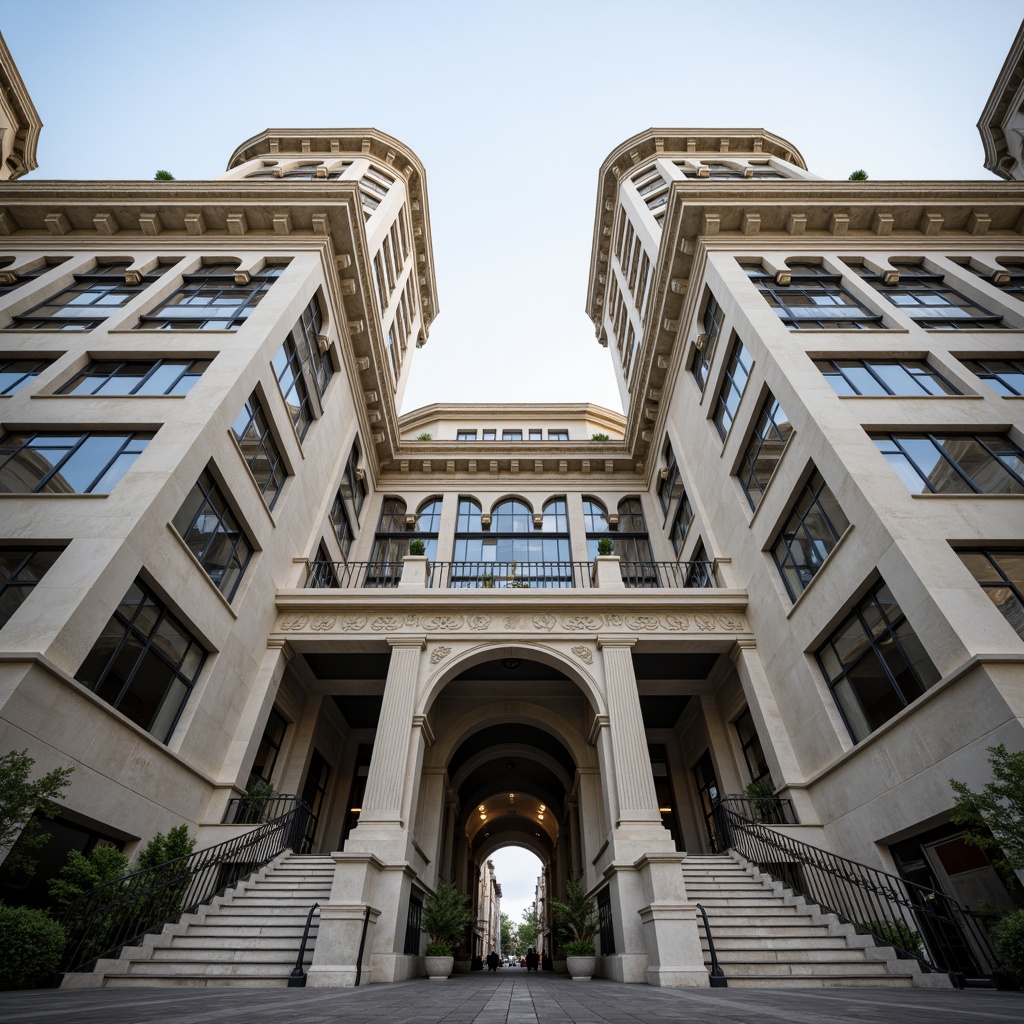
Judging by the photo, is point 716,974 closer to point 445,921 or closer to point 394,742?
point 445,921

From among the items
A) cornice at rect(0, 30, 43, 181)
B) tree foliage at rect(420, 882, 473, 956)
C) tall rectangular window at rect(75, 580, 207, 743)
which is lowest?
tree foliage at rect(420, 882, 473, 956)

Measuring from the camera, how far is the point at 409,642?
15.9 meters

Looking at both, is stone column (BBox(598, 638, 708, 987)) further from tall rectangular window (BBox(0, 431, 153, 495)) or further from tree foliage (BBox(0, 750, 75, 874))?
tall rectangular window (BBox(0, 431, 153, 495))

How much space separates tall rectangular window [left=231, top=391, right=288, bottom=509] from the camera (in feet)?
49.9

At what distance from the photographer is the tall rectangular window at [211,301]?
1677cm

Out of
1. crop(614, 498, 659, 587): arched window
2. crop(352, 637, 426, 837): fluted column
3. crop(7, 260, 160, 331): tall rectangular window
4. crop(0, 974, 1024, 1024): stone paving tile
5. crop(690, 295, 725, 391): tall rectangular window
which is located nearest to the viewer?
crop(0, 974, 1024, 1024): stone paving tile

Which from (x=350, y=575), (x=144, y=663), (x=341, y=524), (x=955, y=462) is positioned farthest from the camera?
(x=341, y=524)

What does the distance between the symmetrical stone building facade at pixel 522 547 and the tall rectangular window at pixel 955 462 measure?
0.32 ft

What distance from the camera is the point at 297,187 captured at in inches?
780

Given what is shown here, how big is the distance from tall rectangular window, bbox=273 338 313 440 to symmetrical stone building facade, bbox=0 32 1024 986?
0.52 feet

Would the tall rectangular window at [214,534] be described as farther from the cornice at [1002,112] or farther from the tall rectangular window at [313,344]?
the cornice at [1002,112]

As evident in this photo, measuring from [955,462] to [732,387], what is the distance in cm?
674

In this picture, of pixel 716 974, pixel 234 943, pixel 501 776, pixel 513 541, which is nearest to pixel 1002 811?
pixel 716 974

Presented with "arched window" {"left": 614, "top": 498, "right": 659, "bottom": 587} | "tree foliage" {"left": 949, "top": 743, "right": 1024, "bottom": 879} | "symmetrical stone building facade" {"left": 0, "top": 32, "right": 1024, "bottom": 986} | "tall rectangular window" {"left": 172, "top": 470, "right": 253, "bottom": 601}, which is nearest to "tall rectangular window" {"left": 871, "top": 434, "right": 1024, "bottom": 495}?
"symmetrical stone building facade" {"left": 0, "top": 32, "right": 1024, "bottom": 986}
